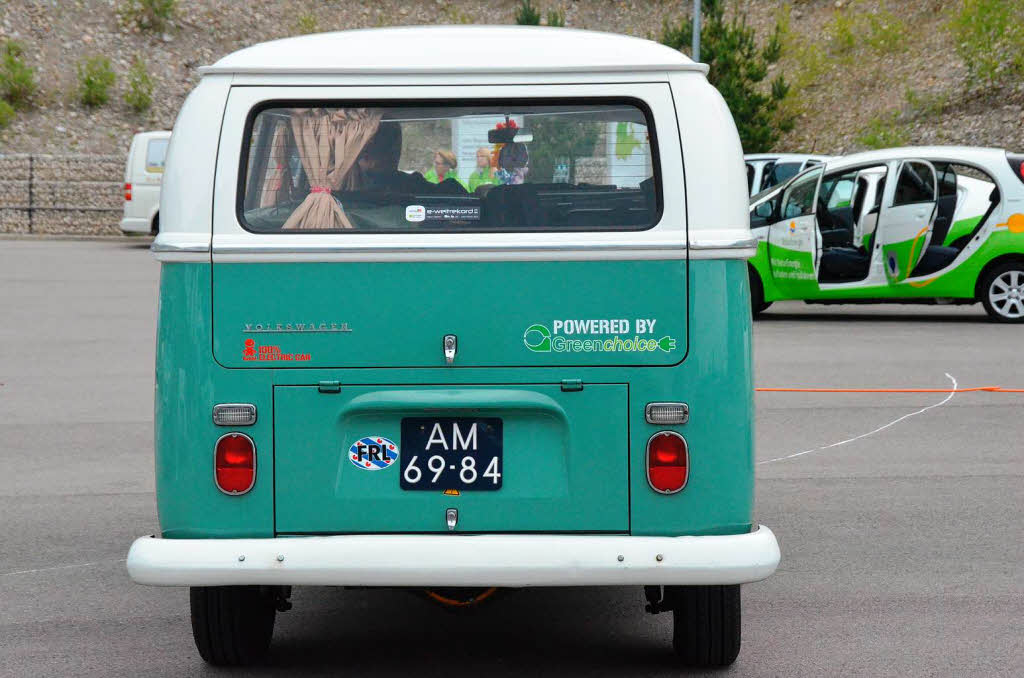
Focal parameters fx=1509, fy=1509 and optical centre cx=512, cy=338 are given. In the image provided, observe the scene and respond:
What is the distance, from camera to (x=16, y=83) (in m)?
46.7

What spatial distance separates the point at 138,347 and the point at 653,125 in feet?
36.0

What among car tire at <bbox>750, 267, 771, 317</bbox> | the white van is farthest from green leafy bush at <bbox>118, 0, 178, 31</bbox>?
car tire at <bbox>750, 267, 771, 317</bbox>

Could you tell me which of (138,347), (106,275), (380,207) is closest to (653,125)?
(380,207)

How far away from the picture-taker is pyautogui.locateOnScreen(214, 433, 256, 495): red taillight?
466 cm

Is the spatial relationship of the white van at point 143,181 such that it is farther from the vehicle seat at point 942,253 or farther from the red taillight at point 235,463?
the red taillight at point 235,463

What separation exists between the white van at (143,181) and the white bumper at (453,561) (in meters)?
26.7

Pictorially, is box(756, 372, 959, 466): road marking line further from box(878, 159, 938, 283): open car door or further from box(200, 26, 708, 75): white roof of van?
box(200, 26, 708, 75): white roof of van

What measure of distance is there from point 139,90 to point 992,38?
84.9ft

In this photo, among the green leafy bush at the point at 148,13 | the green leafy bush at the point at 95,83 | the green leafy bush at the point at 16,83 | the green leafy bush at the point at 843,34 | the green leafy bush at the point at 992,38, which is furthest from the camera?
the green leafy bush at the point at 148,13

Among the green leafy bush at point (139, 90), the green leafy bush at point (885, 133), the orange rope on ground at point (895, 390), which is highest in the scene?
the green leafy bush at point (139, 90)

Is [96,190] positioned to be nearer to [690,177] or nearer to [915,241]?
[915,241]

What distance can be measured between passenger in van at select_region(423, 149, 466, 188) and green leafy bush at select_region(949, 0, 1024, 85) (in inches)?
1550

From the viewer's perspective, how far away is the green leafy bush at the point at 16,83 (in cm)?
4672

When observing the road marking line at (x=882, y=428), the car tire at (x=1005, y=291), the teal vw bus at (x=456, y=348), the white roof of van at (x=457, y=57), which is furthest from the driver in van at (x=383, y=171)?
the car tire at (x=1005, y=291)
